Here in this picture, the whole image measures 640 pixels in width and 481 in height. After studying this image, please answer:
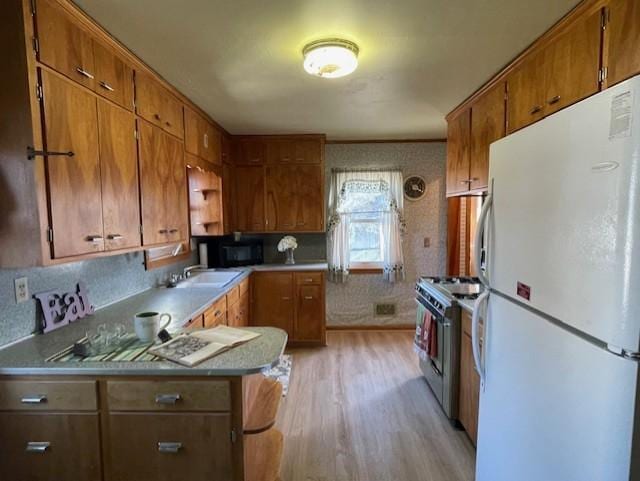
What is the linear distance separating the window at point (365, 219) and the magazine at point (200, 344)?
9.21ft

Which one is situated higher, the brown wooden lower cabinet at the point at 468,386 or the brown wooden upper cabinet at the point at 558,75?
the brown wooden upper cabinet at the point at 558,75

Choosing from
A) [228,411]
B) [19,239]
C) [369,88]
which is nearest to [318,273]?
[369,88]

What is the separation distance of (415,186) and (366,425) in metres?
2.85

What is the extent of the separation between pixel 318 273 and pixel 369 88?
6.61ft

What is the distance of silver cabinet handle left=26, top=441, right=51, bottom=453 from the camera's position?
4.30ft

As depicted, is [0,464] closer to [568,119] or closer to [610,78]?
[568,119]

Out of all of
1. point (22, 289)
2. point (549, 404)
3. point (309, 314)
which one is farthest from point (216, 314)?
point (549, 404)

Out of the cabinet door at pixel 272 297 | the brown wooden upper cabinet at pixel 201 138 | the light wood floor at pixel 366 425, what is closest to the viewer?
the light wood floor at pixel 366 425

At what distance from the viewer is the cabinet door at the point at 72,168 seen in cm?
134

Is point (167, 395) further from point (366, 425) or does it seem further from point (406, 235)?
point (406, 235)

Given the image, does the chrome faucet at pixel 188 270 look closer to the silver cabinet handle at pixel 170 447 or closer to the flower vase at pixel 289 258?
the flower vase at pixel 289 258

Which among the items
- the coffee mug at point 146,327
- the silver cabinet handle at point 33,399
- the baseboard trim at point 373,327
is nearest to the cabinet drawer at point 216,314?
the coffee mug at point 146,327

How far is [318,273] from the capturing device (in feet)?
12.2

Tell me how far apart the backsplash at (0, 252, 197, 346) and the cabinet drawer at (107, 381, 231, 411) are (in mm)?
624
